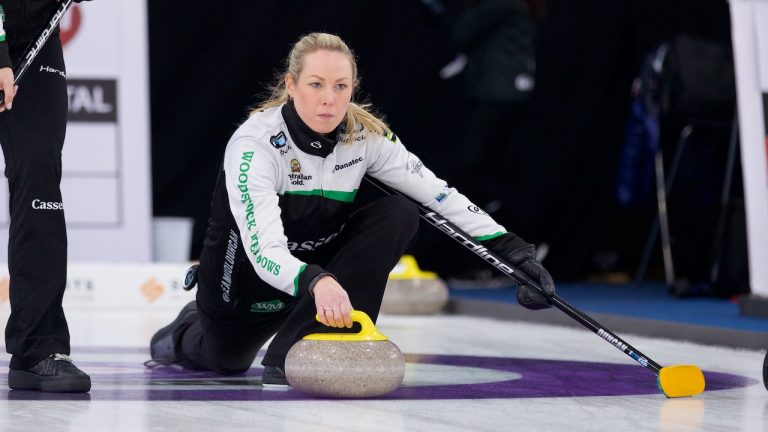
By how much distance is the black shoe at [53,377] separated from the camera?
3084 millimetres

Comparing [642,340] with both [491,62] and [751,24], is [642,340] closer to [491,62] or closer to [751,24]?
[751,24]

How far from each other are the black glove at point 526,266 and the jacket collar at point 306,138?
51cm

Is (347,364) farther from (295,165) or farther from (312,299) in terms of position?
(295,165)

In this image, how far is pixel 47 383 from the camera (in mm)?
3088

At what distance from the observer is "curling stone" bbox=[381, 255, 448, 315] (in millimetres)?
6223

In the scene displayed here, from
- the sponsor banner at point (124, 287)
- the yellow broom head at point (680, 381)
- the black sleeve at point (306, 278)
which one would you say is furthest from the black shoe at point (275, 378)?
the sponsor banner at point (124, 287)

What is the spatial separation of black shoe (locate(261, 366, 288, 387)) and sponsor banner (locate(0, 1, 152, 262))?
11.2ft

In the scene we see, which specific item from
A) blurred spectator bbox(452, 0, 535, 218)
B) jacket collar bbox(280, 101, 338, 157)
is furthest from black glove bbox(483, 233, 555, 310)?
blurred spectator bbox(452, 0, 535, 218)

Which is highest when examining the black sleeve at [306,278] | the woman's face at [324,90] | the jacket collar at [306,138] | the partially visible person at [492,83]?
the partially visible person at [492,83]

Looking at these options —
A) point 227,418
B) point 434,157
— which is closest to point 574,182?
point 434,157

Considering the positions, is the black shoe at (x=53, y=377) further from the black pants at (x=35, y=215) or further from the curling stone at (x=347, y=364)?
the curling stone at (x=347, y=364)

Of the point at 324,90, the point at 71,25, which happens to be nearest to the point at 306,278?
the point at 324,90

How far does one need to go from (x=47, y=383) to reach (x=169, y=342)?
71 centimetres

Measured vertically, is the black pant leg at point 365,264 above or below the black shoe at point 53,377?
above
